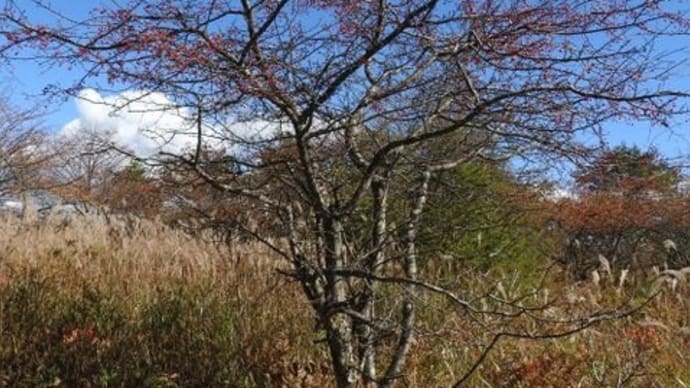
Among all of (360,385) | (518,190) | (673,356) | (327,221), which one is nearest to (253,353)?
(360,385)

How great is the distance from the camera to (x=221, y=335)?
4.23 meters

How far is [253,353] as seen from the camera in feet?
13.3

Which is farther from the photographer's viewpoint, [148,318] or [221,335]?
[148,318]

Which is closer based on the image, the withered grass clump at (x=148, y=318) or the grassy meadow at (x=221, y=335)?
the grassy meadow at (x=221, y=335)

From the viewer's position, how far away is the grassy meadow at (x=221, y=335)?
150 inches

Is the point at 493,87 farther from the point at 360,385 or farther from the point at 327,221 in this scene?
the point at 360,385

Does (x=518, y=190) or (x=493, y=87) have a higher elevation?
(x=493, y=87)

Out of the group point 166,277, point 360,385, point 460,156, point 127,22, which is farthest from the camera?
point 166,277

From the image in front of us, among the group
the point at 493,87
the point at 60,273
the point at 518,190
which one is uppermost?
the point at 493,87

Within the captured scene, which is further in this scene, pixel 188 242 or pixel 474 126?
pixel 188 242

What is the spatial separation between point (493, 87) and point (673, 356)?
2424 millimetres

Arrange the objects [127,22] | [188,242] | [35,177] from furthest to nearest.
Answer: [35,177]
[188,242]
[127,22]

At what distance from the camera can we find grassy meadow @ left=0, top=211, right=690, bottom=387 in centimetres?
380

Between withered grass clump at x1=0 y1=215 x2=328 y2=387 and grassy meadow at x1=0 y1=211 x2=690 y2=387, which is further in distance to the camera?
withered grass clump at x1=0 y1=215 x2=328 y2=387
